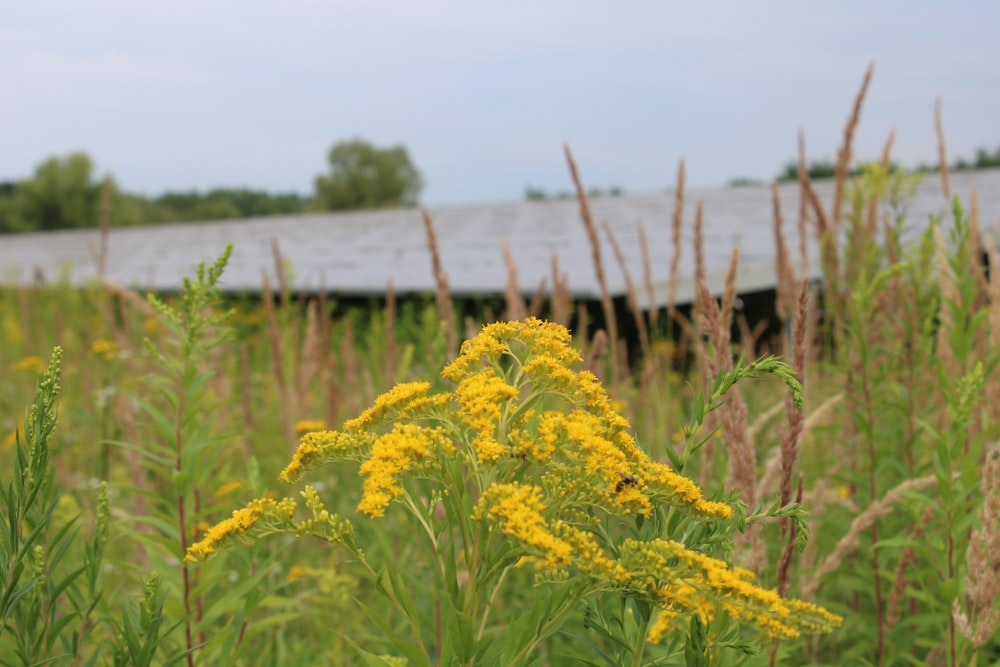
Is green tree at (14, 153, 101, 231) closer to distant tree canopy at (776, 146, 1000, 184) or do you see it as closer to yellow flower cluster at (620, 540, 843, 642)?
distant tree canopy at (776, 146, 1000, 184)

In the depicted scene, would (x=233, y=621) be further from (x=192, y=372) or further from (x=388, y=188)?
(x=388, y=188)

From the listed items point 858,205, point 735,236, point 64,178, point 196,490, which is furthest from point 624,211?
point 64,178

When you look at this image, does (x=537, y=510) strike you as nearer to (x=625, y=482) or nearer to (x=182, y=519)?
(x=625, y=482)

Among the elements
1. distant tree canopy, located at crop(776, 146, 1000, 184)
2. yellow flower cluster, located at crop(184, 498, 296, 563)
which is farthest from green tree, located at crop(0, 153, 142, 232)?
yellow flower cluster, located at crop(184, 498, 296, 563)

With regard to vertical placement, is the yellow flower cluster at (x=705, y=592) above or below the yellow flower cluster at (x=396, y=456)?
below

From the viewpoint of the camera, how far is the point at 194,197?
251 feet

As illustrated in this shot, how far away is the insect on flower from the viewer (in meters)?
1.00

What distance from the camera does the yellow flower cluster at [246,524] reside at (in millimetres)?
988

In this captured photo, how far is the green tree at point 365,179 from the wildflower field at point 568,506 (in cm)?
7347

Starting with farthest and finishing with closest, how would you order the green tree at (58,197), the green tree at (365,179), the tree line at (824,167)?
the green tree at (365,179) < the green tree at (58,197) < the tree line at (824,167)

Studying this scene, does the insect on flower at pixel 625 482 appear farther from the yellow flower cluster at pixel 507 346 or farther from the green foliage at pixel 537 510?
the yellow flower cluster at pixel 507 346

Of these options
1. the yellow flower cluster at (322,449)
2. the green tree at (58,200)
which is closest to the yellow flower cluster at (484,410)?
the yellow flower cluster at (322,449)

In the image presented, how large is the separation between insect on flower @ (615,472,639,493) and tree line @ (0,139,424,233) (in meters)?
55.3

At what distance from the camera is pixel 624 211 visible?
15.2m
